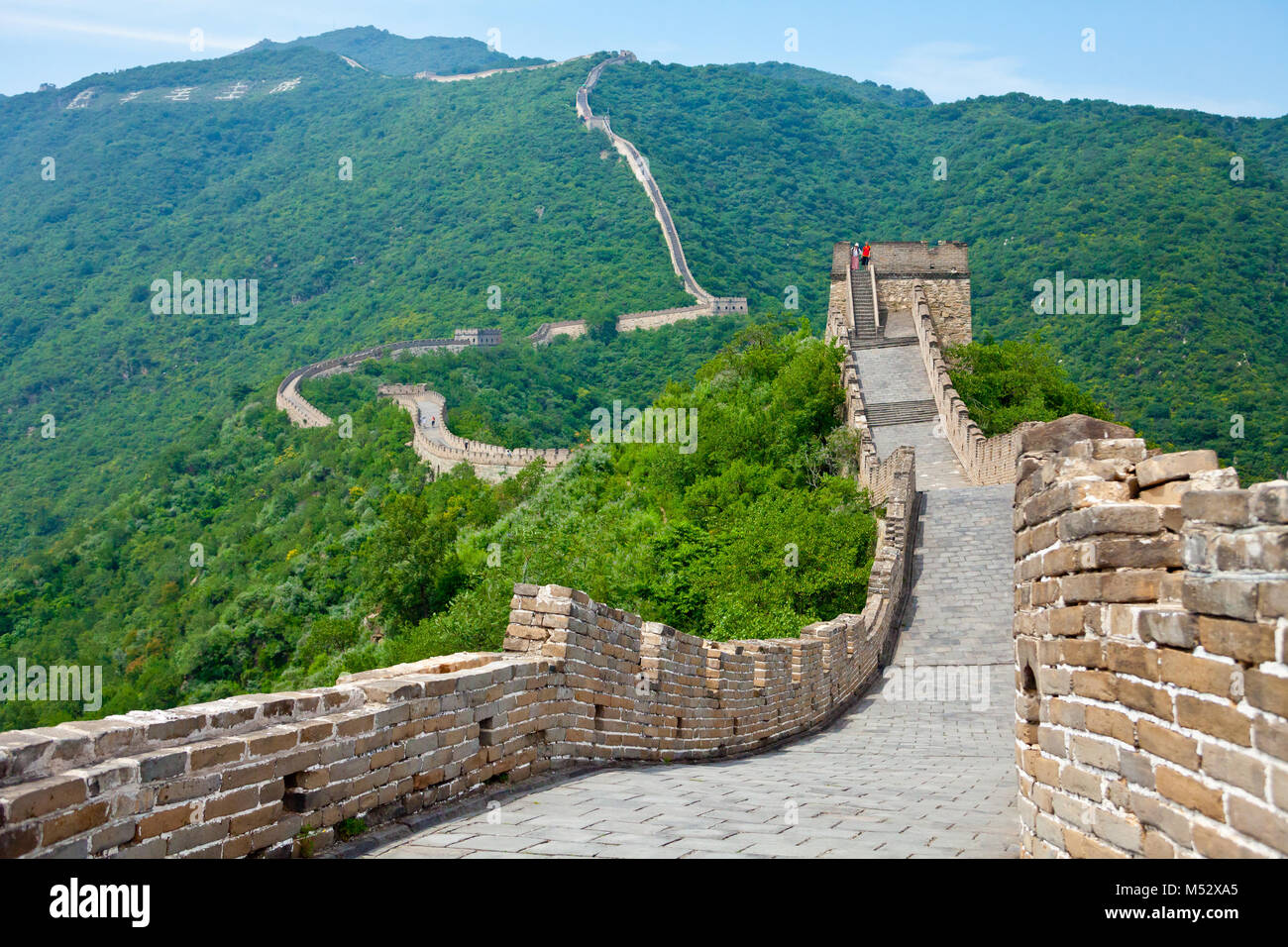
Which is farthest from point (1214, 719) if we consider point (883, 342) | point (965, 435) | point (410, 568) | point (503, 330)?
point (503, 330)

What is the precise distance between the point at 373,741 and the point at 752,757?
654cm

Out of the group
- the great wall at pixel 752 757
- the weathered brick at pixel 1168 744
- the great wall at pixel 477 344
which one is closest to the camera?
the great wall at pixel 752 757

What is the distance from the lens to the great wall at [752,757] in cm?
348

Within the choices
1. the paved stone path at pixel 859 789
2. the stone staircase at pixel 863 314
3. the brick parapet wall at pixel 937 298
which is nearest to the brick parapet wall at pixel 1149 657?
the paved stone path at pixel 859 789

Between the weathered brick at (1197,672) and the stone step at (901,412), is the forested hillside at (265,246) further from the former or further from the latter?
the weathered brick at (1197,672)

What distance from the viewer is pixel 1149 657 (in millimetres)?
3898

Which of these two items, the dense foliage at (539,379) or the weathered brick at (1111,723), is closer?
the weathered brick at (1111,723)

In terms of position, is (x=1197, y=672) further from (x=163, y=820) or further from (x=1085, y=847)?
(x=163, y=820)

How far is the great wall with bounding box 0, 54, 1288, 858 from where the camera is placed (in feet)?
11.4

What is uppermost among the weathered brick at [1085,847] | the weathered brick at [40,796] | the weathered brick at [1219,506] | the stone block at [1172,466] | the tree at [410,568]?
the stone block at [1172,466]

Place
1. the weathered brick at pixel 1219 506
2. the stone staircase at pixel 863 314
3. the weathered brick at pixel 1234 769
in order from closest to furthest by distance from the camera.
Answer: the weathered brick at pixel 1234 769 → the weathered brick at pixel 1219 506 → the stone staircase at pixel 863 314

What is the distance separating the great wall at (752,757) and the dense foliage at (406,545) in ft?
28.5

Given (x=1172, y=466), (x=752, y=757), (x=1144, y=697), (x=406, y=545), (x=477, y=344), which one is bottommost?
(x=752, y=757)

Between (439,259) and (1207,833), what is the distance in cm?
9355
